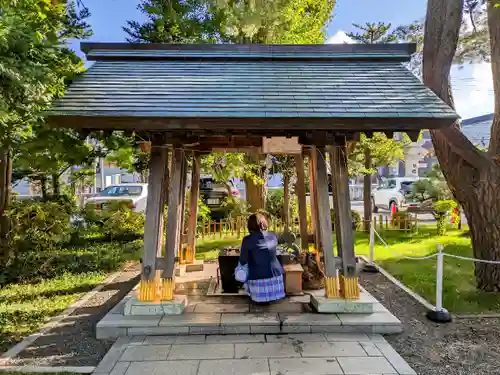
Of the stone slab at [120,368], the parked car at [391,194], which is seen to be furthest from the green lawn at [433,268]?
the parked car at [391,194]

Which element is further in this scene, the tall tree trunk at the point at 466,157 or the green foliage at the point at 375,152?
the green foliage at the point at 375,152

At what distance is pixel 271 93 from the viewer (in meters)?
5.49

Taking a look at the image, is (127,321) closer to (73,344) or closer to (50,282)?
(73,344)

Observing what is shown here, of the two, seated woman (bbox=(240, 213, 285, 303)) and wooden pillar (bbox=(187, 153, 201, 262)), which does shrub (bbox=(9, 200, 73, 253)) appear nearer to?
wooden pillar (bbox=(187, 153, 201, 262))

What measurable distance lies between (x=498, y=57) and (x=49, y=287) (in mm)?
9411

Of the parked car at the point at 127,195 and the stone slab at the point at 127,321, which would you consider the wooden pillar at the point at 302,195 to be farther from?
the parked car at the point at 127,195

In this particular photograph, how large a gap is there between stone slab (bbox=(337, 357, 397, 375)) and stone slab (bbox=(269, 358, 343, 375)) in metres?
0.09

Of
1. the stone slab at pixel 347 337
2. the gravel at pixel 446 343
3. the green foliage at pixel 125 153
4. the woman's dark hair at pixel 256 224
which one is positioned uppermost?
the green foliage at pixel 125 153

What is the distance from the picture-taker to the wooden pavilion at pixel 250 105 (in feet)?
16.1

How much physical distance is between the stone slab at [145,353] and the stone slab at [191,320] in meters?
0.43

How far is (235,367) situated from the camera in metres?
4.16

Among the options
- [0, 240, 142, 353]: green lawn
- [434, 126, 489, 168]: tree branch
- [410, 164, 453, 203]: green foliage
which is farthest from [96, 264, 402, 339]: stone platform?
[410, 164, 453, 203]: green foliage

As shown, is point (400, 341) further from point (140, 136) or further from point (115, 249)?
point (115, 249)

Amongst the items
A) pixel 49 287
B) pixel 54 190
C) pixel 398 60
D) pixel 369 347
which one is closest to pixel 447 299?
pixel 369 347
